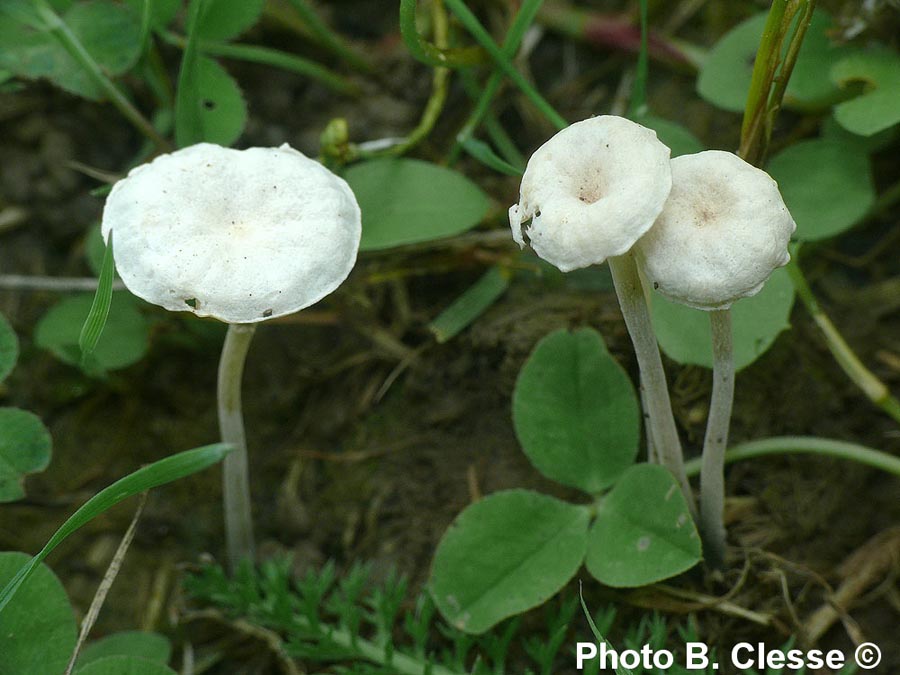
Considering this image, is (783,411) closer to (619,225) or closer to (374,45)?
(619,225)

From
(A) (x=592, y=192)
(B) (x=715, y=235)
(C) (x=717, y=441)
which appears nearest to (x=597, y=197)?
(A) (x=592, y=192)

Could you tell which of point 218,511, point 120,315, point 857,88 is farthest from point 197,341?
point 857,88

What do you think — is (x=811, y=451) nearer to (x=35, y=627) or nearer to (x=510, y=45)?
(x=510, y=45)

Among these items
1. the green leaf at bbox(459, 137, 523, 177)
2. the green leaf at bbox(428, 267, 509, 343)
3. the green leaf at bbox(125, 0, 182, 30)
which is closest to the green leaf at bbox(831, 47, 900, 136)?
the green leaf at bbox(459, 137, 523, 177)

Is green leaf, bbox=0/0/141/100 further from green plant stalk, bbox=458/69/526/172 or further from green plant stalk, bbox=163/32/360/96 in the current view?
green plant stalk, bbox=458/69/526/172

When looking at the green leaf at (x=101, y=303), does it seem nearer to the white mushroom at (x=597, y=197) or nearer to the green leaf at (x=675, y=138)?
the white mushroom at (x=597, y=197)

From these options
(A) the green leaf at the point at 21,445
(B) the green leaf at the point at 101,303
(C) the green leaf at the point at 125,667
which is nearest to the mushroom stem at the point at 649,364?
(B) the green leaf at the point at 101,303
